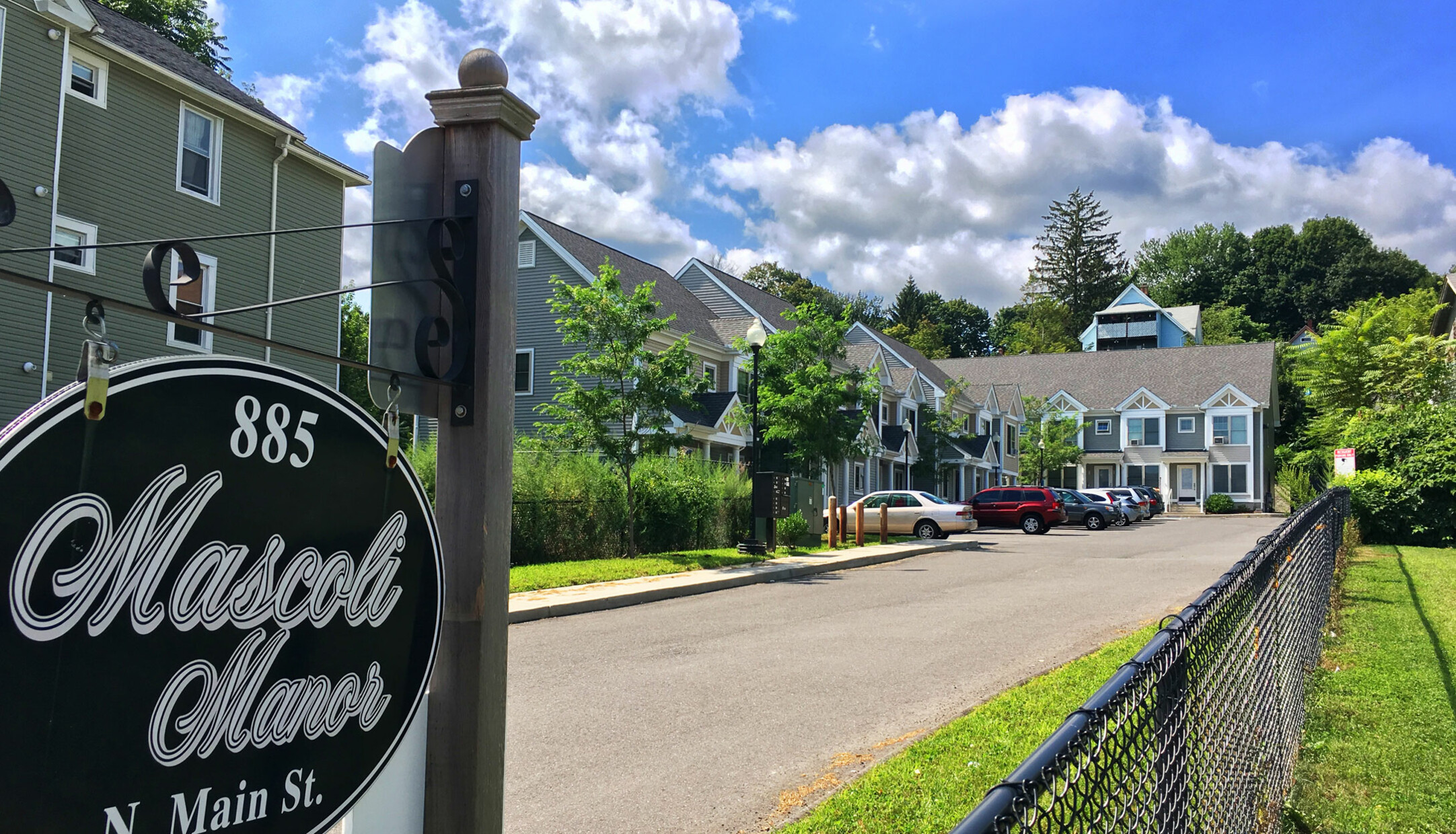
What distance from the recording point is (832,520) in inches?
1032

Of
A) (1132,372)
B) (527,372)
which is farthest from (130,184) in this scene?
(1132,372)

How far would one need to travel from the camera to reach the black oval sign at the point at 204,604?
1.37 metres

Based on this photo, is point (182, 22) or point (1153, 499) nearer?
point (182, 22)

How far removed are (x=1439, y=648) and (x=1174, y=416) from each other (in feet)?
208

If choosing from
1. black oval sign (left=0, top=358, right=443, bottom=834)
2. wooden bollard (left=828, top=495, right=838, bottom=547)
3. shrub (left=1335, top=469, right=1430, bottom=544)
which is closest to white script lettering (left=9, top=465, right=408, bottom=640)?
black oval sign (left=0, top=358, right=443, bottom=834)

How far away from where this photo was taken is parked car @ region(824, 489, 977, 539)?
105 feet

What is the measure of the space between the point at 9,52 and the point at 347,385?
25258mm

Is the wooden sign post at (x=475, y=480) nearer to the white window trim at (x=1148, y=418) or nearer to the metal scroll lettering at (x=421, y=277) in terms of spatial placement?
the metal scroll lettering at (x=421, y=277)

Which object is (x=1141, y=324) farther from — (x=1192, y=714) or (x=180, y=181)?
(x=1192, y=714)

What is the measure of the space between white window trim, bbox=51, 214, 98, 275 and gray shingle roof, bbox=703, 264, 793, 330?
25.9 m

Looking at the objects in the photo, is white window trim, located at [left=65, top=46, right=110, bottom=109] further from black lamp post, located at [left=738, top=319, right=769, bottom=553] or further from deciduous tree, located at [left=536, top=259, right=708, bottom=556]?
black lamp post, located at [left=738, top=319, right=769, bottom=553]

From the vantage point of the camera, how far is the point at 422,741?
2.46 metres

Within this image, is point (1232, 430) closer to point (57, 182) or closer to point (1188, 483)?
point (1188, 483)

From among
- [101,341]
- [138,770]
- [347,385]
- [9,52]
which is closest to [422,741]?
[138,770]
